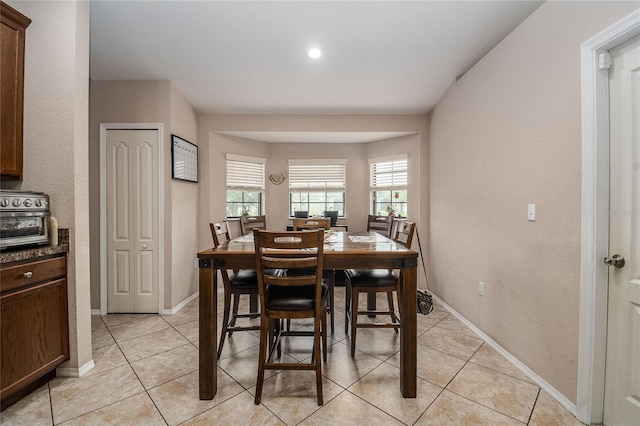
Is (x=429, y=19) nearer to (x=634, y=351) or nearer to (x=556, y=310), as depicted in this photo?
(x=556, y=310)

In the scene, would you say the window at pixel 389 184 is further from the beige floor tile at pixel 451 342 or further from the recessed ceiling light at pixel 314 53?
the recessed ceiling light at pixel 314 53

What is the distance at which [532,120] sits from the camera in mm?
1909

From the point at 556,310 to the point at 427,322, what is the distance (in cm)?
131

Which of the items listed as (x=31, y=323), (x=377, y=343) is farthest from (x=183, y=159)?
(x=377, y=343)

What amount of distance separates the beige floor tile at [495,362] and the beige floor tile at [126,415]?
2252mm

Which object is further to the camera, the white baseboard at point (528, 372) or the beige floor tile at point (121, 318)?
the beige floor tile at point (121, 318)

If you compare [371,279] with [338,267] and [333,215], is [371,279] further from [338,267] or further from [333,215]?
[333,215]

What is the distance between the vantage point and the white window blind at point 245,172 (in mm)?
4258

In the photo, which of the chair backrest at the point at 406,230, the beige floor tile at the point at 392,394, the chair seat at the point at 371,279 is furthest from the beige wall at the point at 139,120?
the chair backrest at the point at 406,230

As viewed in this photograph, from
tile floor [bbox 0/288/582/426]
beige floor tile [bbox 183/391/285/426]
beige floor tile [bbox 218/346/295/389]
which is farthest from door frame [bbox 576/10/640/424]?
beige floor tile [bbox 218/346/295/389]

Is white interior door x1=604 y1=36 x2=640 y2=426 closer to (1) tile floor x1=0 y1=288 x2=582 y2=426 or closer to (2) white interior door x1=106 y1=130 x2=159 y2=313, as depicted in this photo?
(1) tile floor x1=0 y1=288 x2=582 y2=426

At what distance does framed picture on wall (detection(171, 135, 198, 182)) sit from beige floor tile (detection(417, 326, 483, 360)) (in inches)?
128

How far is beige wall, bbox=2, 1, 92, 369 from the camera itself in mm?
1861

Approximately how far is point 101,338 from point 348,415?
2414mm
